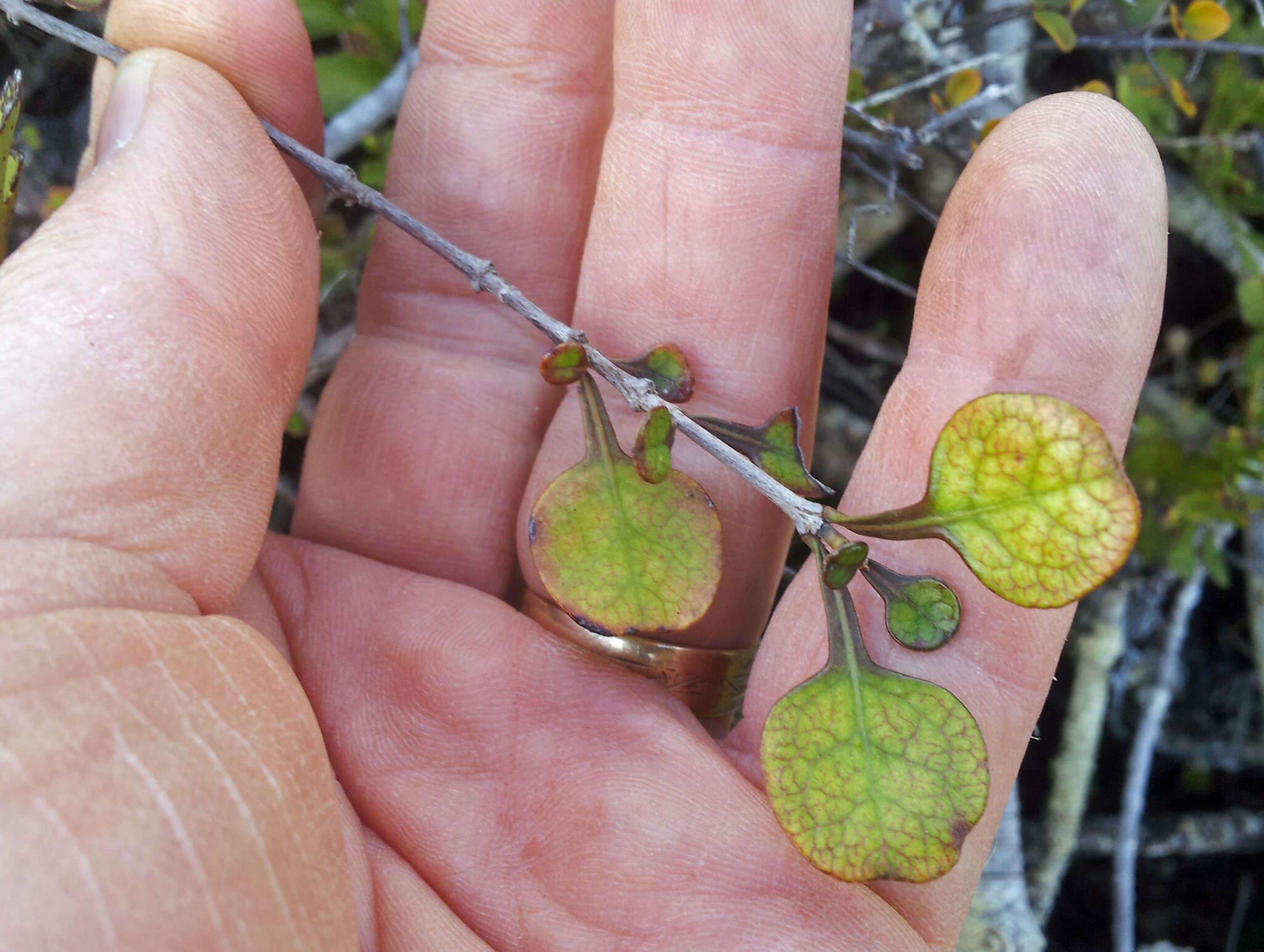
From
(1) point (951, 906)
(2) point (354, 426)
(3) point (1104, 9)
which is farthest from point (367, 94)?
(1) point (951, 906)

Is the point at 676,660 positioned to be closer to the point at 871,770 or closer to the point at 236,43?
the point at 871,770

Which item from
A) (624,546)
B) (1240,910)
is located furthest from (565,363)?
(1240,910)

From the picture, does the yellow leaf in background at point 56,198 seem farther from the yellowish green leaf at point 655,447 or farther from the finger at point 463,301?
the yellowish green leaf at point 655,447

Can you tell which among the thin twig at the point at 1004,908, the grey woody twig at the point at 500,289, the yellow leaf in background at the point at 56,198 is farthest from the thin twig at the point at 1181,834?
the yellow leaf in background at the point at 56,198

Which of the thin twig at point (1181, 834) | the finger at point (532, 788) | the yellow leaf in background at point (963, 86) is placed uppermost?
the yellow leaf in background at point (963, 86)

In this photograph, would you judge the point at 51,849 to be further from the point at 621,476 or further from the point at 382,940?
the point at 621,476
